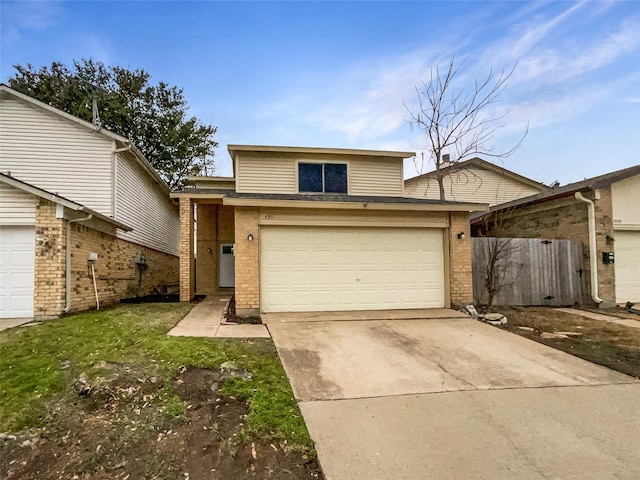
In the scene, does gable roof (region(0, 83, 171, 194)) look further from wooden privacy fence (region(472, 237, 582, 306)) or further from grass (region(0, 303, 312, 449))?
wooden privacy fence (region(472, 237, 582, 306))

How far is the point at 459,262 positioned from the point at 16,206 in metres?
10.6

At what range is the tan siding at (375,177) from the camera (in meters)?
11.8

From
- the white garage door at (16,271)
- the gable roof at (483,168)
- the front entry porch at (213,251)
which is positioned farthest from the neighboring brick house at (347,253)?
the gable roof at (483,168)

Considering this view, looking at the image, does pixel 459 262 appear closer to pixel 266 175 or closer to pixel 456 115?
pixel 266 175

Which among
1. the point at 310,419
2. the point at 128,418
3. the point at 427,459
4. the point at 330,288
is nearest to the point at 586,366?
the point at 427,459

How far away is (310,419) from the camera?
320 cm

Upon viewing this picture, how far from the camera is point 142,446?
8.86ft

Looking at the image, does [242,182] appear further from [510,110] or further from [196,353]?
[510,110]

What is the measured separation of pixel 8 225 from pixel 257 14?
773cm

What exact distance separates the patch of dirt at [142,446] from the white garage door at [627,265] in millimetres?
11877

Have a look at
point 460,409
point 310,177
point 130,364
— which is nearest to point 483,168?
point 310,177

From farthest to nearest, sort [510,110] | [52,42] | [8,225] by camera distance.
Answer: [510,110]
[52,42]
[8,225]

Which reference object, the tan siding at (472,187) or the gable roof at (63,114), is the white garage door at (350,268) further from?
the tan siding at (472,187)

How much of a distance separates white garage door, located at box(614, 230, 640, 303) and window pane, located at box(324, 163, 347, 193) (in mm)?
8497
